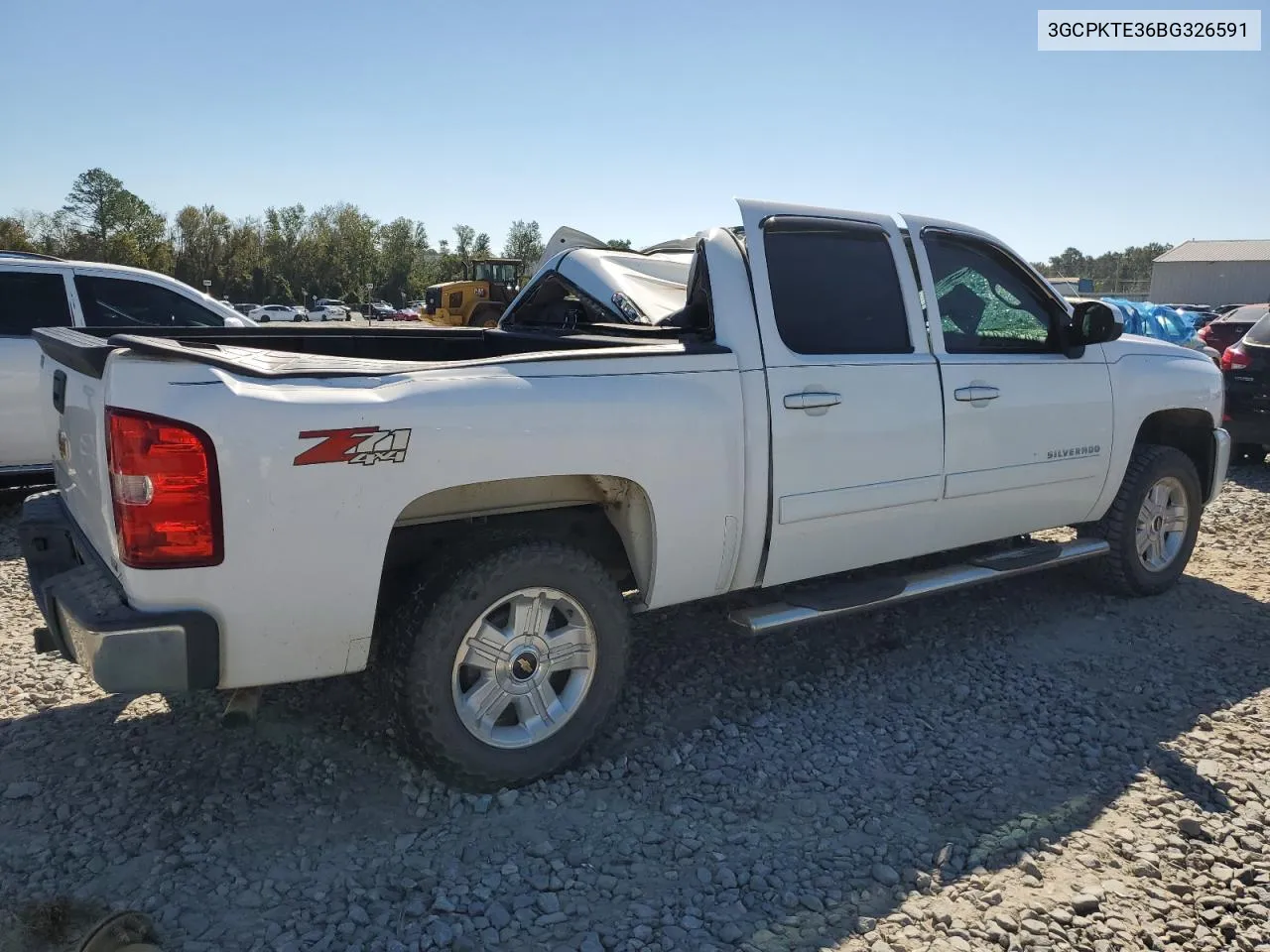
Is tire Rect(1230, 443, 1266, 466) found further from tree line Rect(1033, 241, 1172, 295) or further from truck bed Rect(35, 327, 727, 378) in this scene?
tree line Rect(1033, 241, 1172, 295)

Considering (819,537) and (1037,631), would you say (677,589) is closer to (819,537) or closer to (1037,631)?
(819,537)

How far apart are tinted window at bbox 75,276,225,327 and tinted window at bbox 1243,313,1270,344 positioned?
9707 millimetres

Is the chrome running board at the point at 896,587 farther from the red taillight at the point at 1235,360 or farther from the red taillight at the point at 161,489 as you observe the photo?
the red taillight at the point at 1235,360

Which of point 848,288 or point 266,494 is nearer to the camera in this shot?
point 266,494

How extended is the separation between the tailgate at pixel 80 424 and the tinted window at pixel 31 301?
3952 mm

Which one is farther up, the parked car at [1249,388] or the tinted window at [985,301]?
the tinted window at [985,301]

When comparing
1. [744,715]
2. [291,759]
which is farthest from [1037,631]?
[291,759]

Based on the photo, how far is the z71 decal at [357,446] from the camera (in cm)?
268

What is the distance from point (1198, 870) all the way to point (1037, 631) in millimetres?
2097

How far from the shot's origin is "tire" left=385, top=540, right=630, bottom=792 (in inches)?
119

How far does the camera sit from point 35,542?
3.37 metres

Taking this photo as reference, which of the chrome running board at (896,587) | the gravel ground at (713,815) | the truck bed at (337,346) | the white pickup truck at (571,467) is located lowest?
the gravel ground at (713,815)

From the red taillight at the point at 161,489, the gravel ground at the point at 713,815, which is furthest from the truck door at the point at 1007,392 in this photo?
the red taillight at the point at 161,489

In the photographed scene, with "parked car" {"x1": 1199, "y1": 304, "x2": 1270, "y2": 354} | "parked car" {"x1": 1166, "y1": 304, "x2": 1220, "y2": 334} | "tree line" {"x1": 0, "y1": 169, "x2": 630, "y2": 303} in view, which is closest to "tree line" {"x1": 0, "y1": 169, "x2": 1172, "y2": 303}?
"tree line" {"x1": 0, "y1": 169, "x2": 630, "y2": 303}
